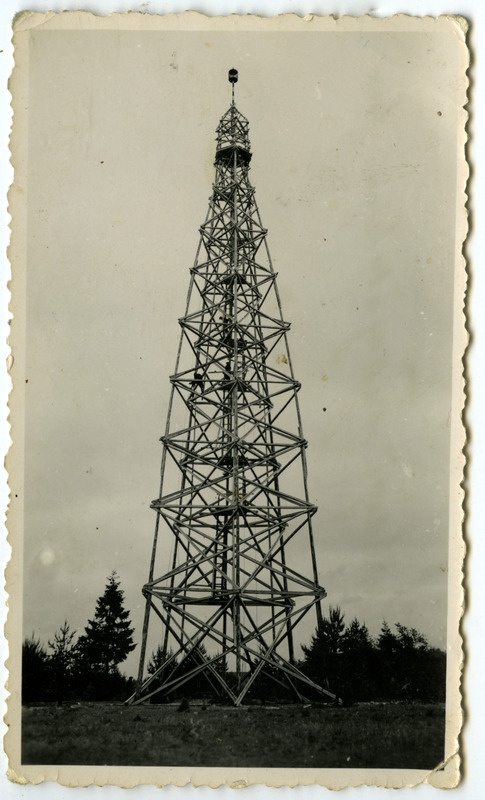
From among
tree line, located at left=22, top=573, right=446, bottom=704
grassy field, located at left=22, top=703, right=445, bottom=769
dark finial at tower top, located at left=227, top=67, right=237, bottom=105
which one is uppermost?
dark finial at tower top, located at left=227, top=67, right=237, bottom=105

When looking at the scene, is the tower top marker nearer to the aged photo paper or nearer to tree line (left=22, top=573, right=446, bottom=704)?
the aged photo paper

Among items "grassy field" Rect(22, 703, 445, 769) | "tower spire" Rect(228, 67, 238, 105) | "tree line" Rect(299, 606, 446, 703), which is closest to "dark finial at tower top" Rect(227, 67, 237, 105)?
"tower spire" Rect(228, 67, 238, 105)

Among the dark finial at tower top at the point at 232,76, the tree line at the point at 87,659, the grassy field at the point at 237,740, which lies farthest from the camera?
the dark finial at tower top at the point at 232,76

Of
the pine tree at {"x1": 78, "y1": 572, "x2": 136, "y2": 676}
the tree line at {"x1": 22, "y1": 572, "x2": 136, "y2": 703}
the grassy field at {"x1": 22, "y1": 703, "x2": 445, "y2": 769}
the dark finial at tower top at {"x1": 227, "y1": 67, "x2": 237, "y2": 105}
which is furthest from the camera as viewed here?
the pine tree at {"x1": 78, "y1": 572, "x2": 136, "y2": 676}

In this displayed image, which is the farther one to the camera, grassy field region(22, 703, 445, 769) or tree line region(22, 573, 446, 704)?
tree line region(22, 573, 446, 704)

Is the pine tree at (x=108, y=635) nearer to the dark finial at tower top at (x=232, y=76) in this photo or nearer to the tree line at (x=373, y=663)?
the tree line at (x=373, y=663)

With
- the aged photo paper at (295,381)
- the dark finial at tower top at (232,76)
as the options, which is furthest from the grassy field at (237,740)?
the dark finial at tower top at (232,76)
